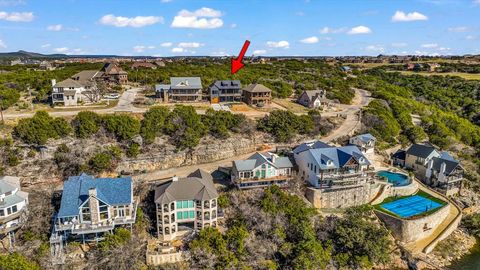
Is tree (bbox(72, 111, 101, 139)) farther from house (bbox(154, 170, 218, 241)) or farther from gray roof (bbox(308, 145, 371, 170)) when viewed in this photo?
gray roof (bbox(308, 145, 371, 170))

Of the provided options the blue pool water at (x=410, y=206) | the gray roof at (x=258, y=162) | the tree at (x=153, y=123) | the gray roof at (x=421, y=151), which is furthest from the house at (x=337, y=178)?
the tree at (x=153, y=123)

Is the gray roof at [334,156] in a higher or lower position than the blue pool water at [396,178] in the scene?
higher

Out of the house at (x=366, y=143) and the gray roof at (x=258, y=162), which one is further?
the house at (x=366, y=143)

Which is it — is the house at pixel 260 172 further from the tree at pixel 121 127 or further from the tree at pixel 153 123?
the tree at pixel 121 127

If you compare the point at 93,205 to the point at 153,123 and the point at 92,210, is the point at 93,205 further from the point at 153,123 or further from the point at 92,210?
the point at 153,123

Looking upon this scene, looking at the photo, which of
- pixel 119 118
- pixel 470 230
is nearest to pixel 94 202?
pixel 119 118

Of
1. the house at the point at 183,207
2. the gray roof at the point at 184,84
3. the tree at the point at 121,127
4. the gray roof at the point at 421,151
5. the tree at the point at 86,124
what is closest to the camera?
the house at the point at 183,207

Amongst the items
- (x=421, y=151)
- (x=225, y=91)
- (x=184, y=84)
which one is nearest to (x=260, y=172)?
(x=421, y=151)

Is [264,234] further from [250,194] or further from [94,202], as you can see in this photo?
[94,202]
